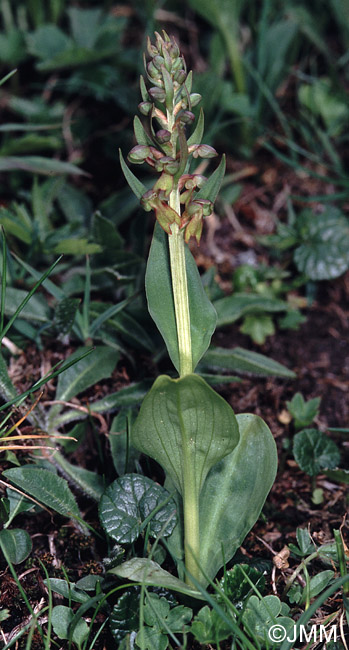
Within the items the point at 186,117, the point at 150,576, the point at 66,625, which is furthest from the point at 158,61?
the point at 66,625

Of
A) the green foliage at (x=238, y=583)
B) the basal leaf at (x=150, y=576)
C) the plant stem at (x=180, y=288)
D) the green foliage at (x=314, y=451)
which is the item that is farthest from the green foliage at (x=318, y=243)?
the basal leaf at (x=150, y=576)

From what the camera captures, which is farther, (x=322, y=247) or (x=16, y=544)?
(x=322, y=247)

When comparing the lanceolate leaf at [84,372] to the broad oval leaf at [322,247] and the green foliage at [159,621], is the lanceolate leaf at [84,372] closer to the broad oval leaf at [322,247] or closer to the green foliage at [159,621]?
the green foliage at [159,621]

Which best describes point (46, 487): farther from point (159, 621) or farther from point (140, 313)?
point (140, 313)

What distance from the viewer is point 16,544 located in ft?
7.34

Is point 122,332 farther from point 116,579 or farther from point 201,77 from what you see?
point 201,77

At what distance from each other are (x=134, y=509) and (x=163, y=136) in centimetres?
125

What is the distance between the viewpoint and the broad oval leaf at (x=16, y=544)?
87.3 inches

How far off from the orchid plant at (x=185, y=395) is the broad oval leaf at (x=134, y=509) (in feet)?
0.24

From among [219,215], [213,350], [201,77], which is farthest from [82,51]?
[213,350]

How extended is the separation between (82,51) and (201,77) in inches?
30.6

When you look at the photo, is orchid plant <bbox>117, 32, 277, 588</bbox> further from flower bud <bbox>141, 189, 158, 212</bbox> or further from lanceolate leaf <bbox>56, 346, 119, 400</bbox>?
lanceolate leaf <bbox>56, 346, 119, 400</bbox>

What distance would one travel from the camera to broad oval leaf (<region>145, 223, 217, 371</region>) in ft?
6.89

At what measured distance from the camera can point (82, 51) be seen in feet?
12.4
